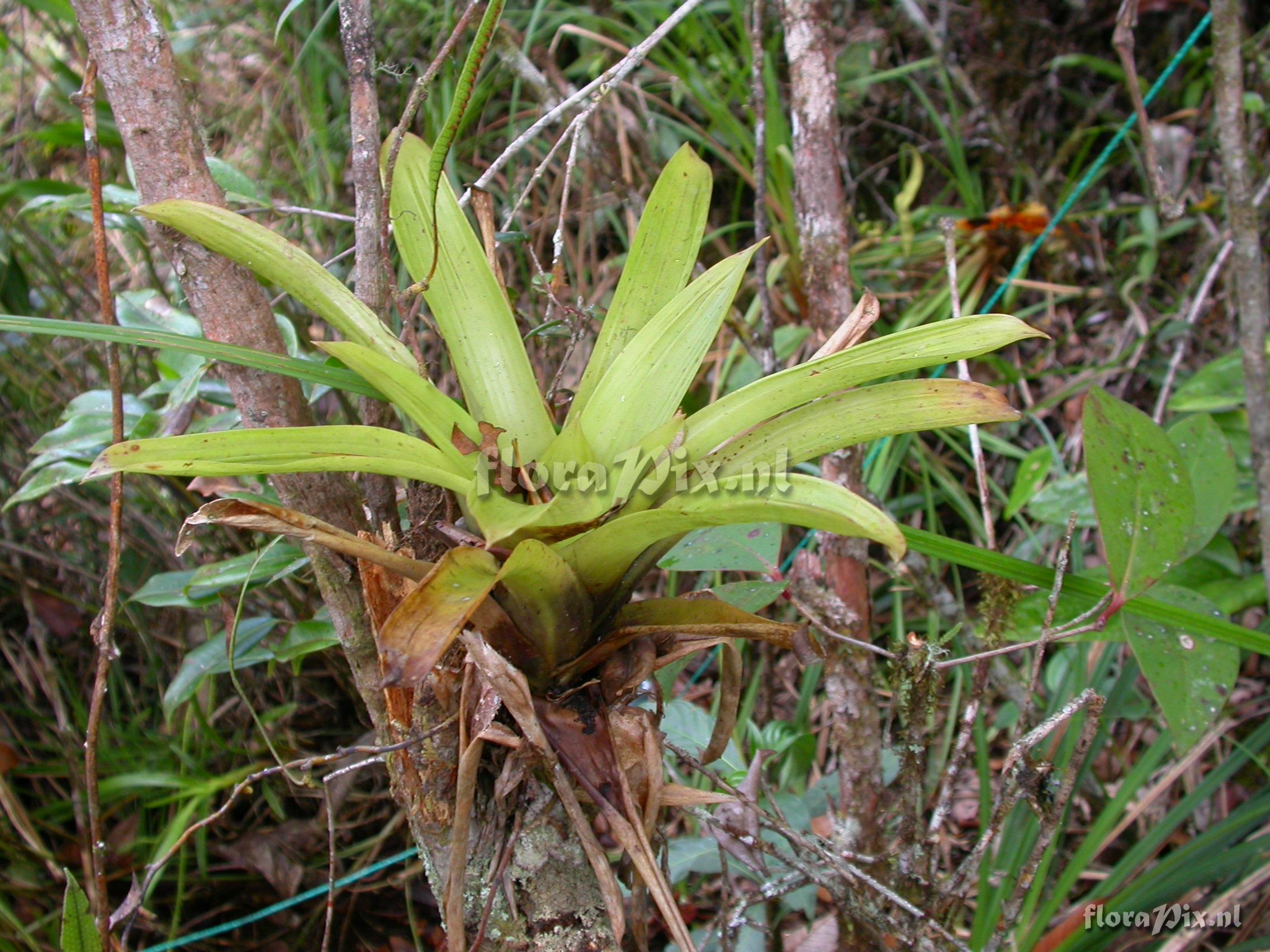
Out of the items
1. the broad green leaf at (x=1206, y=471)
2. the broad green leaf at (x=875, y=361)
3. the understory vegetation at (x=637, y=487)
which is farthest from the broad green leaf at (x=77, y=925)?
the broad green leaf at (x=1206, y=471)

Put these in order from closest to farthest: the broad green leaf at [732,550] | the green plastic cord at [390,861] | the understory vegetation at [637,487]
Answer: the understory vegetation at [637,487], the broad green leaf at [732,550], the green plastic cord at [390,861]

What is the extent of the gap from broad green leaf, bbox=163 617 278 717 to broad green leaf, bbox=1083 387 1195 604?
2.97 feet

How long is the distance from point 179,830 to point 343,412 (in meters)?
0.66

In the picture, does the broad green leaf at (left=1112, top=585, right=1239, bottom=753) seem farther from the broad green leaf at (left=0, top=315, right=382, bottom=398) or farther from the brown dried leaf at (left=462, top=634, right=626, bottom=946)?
the broad green leaf at (left=0, top=315, right=382, bottom=398)

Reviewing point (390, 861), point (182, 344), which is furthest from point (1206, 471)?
point (390, 861)

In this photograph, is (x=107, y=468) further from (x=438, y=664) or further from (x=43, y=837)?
(x=43, y=837)

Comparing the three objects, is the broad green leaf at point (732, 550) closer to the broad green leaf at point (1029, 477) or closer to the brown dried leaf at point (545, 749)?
the brown dried leaf at point (545, 749)

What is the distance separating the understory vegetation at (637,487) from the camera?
1.96 feet

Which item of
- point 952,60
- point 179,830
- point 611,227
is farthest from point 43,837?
point 952,60

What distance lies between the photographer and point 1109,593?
0.76m

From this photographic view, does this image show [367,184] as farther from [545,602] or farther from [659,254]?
[545,602]

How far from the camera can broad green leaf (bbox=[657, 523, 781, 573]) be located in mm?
813

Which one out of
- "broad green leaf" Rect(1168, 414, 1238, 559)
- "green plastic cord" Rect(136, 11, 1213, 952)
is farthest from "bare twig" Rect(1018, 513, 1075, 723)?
"green plastic cord" Rect(136, 11, 1213, 952)

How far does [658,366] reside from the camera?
622mm
